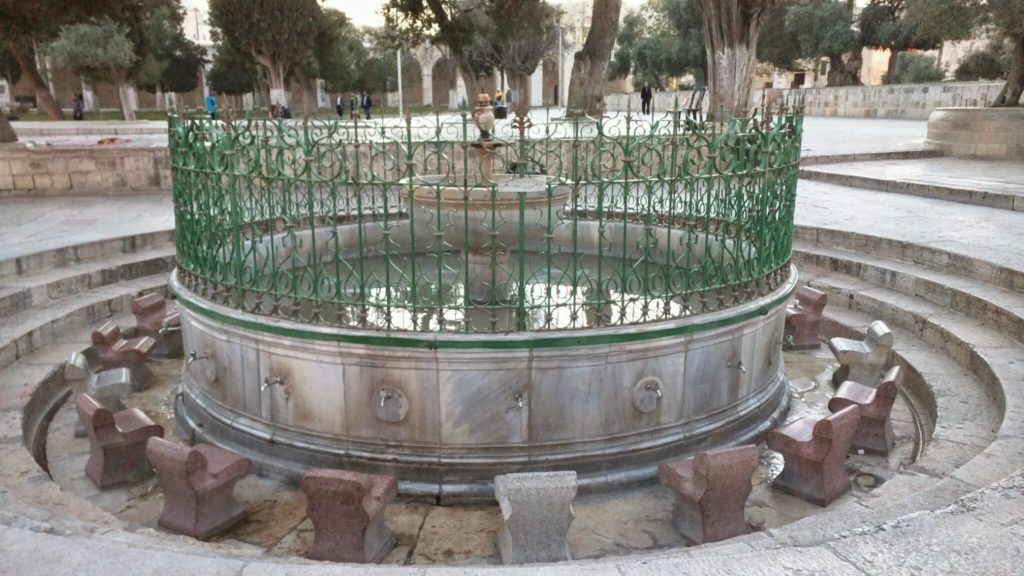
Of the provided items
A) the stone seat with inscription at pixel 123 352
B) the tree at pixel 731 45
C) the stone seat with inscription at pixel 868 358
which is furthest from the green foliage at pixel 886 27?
the stone seat with inscription at pixel 123 352

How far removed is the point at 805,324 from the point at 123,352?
5.94 metres

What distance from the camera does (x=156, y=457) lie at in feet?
13.9

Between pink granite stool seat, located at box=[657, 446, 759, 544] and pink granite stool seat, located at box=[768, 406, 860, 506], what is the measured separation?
542 millimetres

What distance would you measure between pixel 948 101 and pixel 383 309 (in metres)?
34.2

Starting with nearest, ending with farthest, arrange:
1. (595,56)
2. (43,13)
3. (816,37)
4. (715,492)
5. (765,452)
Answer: (715,492) → (765,452) → (43,13) → (595,56) → (816,37)

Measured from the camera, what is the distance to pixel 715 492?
4055 millimetres

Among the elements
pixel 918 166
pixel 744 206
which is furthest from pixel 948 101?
pixel 744 206

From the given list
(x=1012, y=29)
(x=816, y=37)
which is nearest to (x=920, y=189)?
(x=1012, y=29)

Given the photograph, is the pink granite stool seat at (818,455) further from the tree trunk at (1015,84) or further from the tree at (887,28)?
the tree at (887,28)

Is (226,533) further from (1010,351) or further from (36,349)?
(1010,351)

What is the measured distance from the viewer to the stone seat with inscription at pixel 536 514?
3.80 m

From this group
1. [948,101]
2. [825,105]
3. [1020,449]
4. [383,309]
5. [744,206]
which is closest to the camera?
[1020,449]

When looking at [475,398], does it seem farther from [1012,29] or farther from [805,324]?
[1012,29]

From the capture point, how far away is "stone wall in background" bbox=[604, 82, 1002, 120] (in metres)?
31.2
